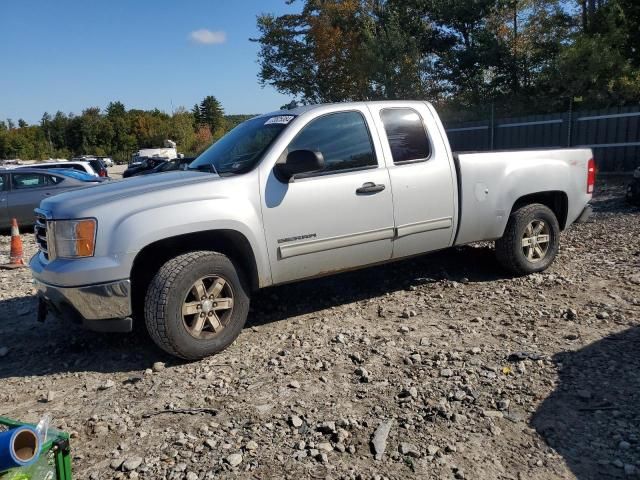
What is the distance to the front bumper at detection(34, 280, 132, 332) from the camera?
12.2ft

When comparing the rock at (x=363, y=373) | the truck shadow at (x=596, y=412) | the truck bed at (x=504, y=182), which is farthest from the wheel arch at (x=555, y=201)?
the rock at (x=363, y=373)

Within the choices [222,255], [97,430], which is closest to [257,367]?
[222,255]

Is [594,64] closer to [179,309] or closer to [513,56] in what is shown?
[513,56]

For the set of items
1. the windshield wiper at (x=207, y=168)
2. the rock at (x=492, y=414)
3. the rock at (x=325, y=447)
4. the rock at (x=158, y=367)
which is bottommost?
the rock at (x=492, y=414)

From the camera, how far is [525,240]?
223 inches

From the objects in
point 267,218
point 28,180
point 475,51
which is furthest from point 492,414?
point 475,51

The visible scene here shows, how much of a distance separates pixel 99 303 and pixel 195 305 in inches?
25.7

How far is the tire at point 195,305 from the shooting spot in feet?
12.5

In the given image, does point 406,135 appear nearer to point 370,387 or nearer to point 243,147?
point 243,147

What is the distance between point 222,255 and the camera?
4.07 m

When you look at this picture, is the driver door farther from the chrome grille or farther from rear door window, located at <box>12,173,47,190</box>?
rear door window, located at <box>12,173,47,190</box>

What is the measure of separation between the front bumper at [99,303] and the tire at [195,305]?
0.53ft

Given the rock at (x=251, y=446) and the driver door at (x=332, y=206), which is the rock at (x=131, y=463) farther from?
the driver door at (x=332, y=206)

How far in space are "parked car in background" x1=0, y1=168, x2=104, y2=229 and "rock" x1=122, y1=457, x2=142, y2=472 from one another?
A: 9272 millimetres
